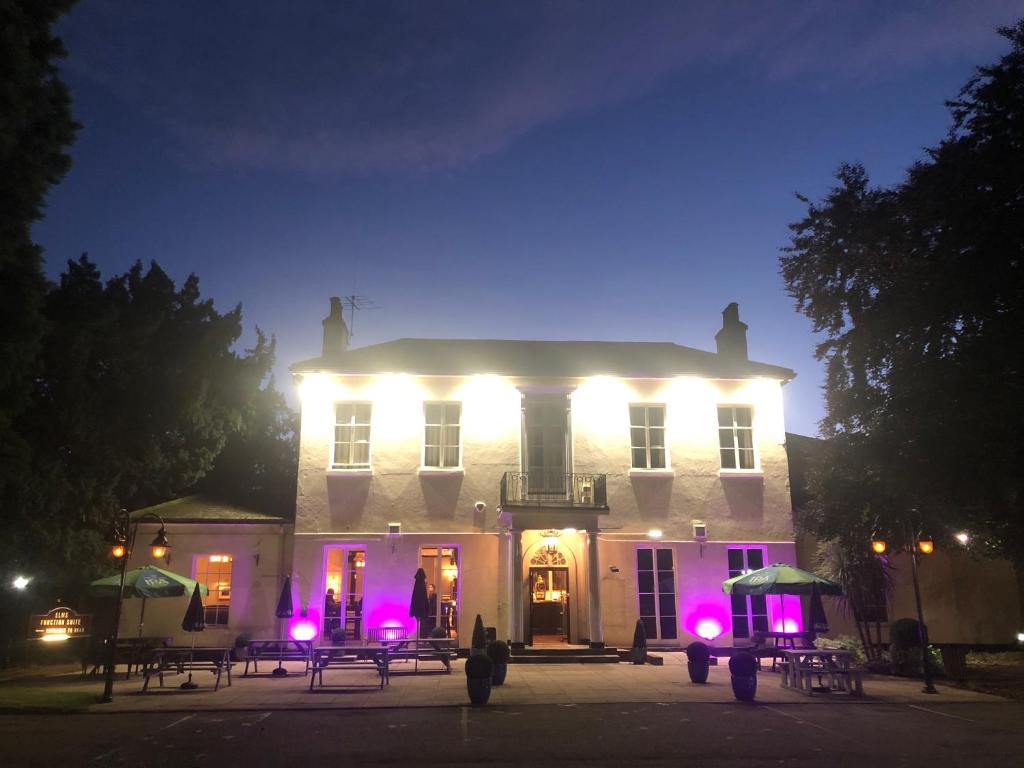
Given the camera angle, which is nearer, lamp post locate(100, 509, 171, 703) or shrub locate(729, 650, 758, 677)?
shrub locate(729, 650, 758, 677)

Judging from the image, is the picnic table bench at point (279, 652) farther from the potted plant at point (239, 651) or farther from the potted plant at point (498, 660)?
the potted plant at point (498, 660)

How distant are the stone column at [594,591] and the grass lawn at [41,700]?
35.8 feet

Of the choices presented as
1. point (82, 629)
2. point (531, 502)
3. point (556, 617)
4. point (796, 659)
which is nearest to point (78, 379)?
point (82, 629)

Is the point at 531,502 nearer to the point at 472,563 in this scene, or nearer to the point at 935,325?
the point at 472,563

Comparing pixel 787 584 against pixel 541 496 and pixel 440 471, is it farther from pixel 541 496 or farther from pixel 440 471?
pixel 440 471

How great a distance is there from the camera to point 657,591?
2019cm

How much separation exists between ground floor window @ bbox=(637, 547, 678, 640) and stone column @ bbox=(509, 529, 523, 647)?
3.40 meters

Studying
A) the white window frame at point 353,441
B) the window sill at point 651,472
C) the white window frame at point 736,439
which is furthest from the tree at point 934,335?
the white window frame at point 353,441

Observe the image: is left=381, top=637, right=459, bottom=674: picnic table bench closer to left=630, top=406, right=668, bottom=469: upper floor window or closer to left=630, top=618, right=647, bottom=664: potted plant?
left=630, top=618, right=647, bottom=664: potted plant

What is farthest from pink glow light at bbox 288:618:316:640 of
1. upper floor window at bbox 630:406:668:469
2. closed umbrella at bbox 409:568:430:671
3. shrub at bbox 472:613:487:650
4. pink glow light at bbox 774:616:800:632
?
pink glow light at bbox 774:616:800:632

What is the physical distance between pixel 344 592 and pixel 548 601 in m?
5.60

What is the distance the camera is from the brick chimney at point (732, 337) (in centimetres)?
2386

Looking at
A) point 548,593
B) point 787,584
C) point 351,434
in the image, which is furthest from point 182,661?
point 787,584

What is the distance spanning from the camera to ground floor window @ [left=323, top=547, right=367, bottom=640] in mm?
19453
